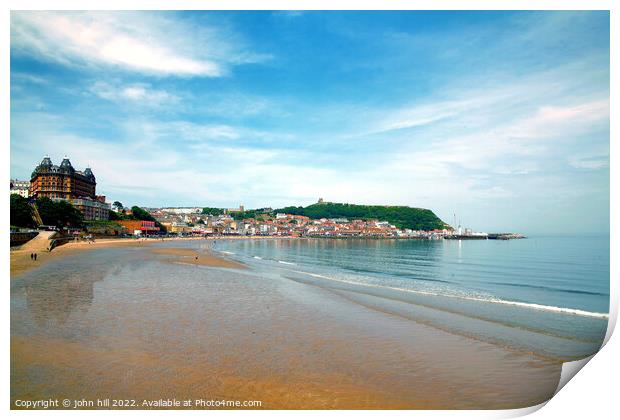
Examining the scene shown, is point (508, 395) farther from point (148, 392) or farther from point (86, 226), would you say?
point (86, 226)

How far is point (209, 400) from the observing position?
4465 millimetres

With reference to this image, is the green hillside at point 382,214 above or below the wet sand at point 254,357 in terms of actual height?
above

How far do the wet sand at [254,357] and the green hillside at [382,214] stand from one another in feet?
436

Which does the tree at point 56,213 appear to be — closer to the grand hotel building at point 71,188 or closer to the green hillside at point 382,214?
the grand hotel building at point 71,188

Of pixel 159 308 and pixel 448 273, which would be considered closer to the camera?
pixel 159 308

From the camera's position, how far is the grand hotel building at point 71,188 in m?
44.1

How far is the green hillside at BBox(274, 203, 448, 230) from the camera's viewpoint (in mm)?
141000

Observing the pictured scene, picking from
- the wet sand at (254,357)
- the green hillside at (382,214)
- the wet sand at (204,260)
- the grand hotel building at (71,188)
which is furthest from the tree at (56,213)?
the green hillside at (382,214)

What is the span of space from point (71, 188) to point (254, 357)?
213ft

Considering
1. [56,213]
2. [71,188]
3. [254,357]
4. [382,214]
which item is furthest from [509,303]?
[382,214]

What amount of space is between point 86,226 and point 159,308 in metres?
57.6

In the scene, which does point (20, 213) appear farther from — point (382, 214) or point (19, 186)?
point (382, 214)
